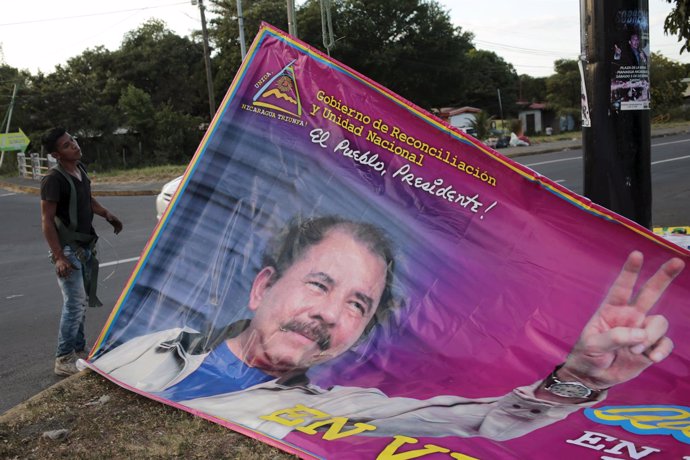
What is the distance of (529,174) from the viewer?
3.60 metres

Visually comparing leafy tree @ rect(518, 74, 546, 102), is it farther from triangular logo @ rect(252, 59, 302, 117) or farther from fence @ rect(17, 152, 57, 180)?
triangular logo @ rect(252, 59, 302, 117)

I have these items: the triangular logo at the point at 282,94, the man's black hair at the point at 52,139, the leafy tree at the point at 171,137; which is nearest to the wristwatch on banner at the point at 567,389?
the triangular logo at the point at 282,94

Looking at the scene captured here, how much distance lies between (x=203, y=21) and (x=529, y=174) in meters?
30.9

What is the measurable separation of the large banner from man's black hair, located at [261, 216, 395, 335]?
0.5 inches

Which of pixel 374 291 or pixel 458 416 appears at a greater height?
pixel 374 291

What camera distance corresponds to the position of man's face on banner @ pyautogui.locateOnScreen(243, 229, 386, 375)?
3801mm

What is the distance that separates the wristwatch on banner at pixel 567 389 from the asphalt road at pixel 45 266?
3.33 metres

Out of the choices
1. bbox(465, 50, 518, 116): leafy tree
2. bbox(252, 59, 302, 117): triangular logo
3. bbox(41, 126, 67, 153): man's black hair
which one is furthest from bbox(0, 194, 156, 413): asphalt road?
bbox(465, 50, 518, 116): leafy tree

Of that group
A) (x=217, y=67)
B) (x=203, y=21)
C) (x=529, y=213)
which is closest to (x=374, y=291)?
(x=529, y=213)

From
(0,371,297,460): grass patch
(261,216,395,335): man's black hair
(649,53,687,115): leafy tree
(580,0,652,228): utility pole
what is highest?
(649,53,687,115): leafy tree

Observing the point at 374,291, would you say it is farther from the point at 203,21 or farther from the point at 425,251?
the point at 203,21

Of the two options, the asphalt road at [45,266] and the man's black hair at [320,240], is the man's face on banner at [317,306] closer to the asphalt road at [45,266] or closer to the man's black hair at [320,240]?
the man's black hair at [320,240]

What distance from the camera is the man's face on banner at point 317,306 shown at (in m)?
3.80

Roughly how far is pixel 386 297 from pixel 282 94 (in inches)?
54.5
